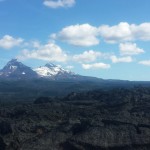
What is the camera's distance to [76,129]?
212ft

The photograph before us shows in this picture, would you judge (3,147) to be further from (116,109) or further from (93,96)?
(93,96)

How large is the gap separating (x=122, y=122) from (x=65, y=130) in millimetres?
9800

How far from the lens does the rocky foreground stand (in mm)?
60375

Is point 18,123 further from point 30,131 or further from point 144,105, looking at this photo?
point 144,105

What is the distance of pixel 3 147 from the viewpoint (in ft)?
200

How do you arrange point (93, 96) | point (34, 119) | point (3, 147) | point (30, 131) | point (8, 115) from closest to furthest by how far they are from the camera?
point (3, 147)
point (30, 131)
point (34, 119)
point (8, 115)
point (93, 96)

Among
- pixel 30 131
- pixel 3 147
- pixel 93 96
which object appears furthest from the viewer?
pixel 93 96

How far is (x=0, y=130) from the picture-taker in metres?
66.2

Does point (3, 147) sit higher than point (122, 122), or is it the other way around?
point (122, 122)

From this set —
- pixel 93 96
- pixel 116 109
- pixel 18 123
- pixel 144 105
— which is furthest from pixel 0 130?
pixel 93 96

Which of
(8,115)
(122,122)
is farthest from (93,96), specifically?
(122,122)

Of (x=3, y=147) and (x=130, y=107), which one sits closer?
(x=3, y=147)

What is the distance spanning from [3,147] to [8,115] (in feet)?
55.7

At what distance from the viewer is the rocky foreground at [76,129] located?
198 feet
